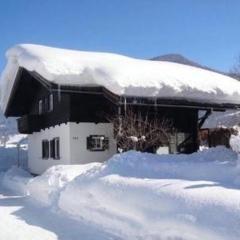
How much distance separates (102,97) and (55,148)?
3.52 m

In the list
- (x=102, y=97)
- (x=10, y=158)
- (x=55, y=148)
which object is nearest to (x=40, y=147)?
(x=55, y=148)

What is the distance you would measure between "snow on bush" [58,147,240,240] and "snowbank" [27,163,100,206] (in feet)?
3.55

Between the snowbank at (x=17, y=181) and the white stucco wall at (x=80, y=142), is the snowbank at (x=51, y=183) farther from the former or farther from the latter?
the white stucco wall at (x=80, y=142)

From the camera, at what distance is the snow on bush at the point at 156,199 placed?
655 centimetres

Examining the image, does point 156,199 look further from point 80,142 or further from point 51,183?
point 80,142

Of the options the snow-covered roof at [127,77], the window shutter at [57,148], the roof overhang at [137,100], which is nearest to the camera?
the roof overhang at [137,100]

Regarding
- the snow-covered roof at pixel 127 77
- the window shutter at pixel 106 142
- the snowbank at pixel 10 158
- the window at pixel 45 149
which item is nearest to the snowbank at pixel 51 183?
the snow-covered roof at pixel 127 77

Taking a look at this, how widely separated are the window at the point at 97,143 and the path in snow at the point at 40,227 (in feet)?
23.6

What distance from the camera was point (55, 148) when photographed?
21.5 meters

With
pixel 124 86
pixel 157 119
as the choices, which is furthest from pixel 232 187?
pixel 157 119

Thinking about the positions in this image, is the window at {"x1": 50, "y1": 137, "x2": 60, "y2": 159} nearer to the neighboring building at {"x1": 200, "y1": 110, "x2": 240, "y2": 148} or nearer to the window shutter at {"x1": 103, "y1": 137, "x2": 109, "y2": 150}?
the window shutter at {"x1": 103, "y1": 137, "x2": 109, "y2": 150}

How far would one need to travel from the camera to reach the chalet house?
18125 millimetres

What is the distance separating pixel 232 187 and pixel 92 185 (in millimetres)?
3689

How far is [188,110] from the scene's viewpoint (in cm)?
2139
